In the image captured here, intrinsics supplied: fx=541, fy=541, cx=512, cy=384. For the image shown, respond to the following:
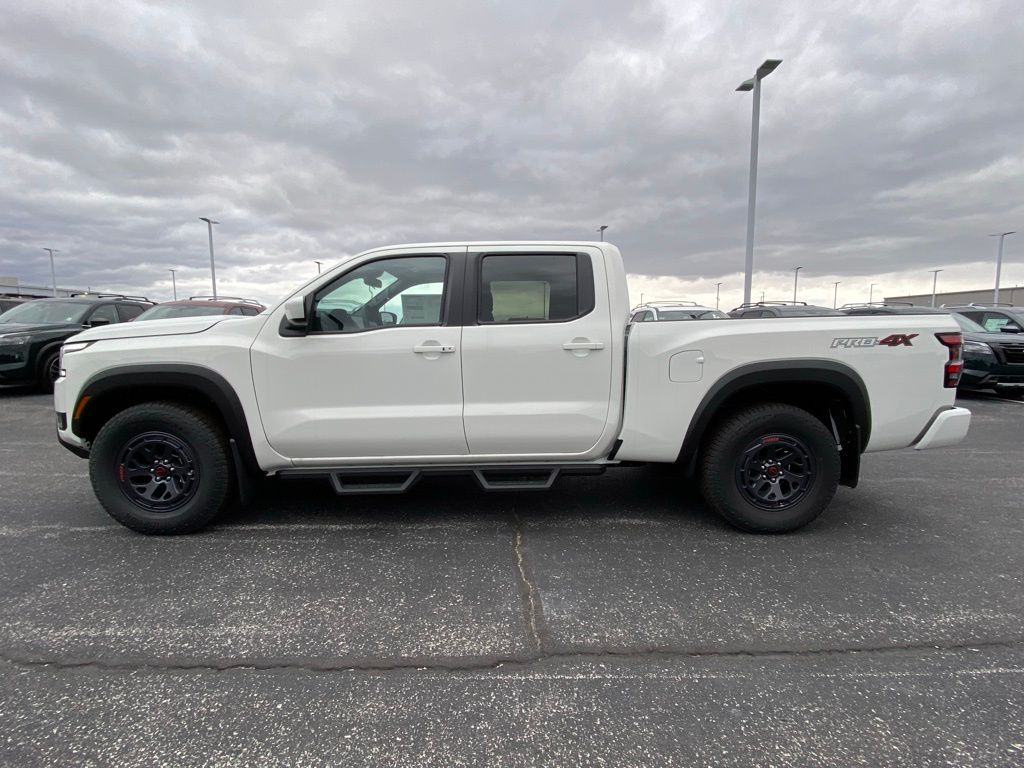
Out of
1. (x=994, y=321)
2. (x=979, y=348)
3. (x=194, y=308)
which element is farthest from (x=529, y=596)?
(x=994, y=321)

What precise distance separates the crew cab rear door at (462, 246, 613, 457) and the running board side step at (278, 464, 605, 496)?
0.37 ft

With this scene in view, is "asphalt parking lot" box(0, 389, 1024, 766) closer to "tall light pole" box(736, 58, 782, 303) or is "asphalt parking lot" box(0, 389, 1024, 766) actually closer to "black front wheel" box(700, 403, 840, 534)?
"black front wheel" box(700, 403, 840, 534)

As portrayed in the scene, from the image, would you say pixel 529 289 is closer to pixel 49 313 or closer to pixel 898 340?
pixel 898 340

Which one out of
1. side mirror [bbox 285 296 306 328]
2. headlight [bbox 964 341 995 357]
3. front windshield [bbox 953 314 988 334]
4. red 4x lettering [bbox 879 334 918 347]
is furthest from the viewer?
front windshield [bbox 953 314 988 334]

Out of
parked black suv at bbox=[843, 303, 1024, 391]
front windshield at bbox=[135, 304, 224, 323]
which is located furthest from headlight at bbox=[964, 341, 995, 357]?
front windshield at bbox=[135, 304, 224, 323]

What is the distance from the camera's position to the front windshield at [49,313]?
927 centimetres

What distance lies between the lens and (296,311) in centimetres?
327

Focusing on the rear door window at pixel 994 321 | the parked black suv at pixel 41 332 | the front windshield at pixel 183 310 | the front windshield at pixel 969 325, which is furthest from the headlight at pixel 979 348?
the parked black suv at pixel 41 332

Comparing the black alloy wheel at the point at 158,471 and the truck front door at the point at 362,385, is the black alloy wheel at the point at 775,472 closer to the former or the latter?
the truck front door at the point at 362,385

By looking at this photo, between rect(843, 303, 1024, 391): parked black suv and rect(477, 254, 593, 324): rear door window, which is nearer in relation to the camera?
rect(477, 254, 593, 324): rear door window

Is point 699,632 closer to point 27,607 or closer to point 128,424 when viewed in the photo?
point 27,607

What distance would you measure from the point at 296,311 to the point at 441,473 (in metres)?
1.35

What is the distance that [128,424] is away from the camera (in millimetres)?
3406

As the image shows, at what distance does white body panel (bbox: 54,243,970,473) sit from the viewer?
3.37 meters
